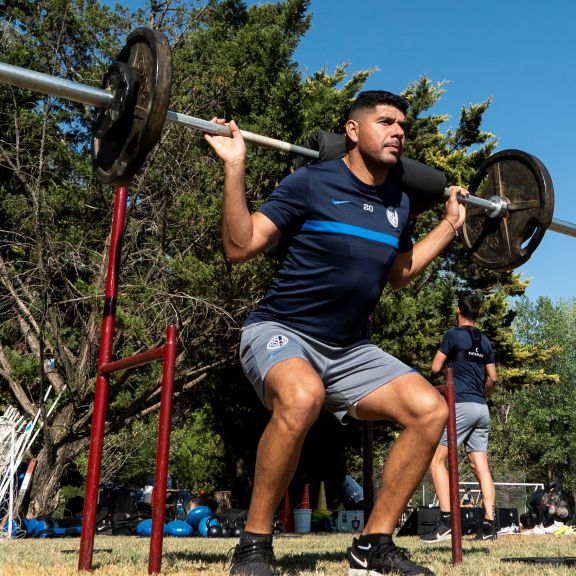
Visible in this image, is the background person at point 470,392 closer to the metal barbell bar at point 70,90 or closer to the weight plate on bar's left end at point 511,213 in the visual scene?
the weight plate on bar's left end at point 511,213

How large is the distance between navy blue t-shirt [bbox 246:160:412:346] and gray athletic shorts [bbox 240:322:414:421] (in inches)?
1.6

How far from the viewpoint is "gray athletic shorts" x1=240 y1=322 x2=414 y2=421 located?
230 cm

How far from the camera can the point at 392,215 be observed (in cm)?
261

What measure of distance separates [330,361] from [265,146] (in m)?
0.86

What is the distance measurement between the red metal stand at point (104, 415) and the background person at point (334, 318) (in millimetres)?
286

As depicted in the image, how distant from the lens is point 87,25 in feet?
28.8

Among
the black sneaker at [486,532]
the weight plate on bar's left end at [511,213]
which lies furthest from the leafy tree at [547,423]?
the weight plate on bar's left end at [511,213]

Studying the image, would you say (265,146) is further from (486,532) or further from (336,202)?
(486,532)

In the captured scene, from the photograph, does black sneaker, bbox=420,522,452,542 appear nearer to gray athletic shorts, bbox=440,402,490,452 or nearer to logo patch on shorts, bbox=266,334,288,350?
gray athletic shorts, bbox=440,402,490,452

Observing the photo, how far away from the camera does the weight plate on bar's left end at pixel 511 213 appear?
3.30 metres

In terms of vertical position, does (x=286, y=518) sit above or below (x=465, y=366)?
below

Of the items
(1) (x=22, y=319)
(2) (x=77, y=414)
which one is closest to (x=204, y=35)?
(1) (x=22, y=319)

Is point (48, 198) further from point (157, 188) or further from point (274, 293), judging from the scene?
point (274, 293)

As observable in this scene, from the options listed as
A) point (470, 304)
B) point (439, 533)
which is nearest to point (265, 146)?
point (470, 304)
